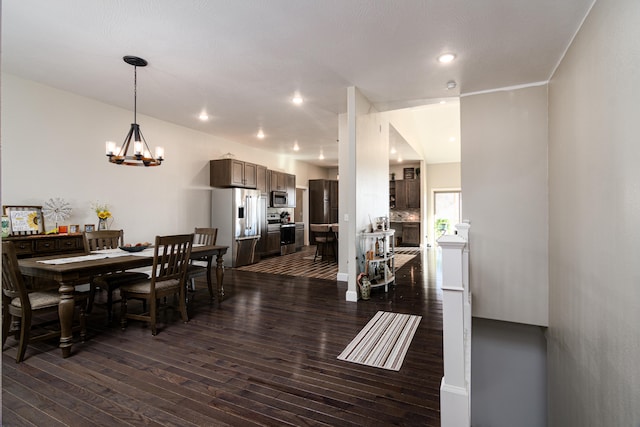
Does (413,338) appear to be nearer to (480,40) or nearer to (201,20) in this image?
(480,40)

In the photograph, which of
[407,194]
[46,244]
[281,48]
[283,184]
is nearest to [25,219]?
[46,244]

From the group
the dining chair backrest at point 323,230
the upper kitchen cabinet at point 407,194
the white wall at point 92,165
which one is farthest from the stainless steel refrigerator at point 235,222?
the upper kitchen cabinet at point 407,194

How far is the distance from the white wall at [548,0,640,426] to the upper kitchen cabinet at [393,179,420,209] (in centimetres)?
720

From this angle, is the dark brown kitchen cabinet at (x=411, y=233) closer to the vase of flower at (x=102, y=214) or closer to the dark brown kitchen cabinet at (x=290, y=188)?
the dark brown kitchen cabinet at (x=290, y=188)

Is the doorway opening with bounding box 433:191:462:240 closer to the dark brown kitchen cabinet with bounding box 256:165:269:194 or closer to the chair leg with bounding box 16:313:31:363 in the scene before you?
the dark brown kitchen cabinet with bounding box 256:165:269:194

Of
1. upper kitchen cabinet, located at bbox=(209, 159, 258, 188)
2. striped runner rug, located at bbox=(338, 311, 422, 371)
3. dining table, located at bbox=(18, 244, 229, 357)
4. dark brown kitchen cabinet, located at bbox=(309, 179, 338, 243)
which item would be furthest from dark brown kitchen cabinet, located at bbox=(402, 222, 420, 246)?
dining table, located at bbox=(18, 244, 229, 357)

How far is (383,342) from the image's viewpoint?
3086mm

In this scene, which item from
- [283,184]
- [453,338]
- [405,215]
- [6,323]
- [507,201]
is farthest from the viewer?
[405,215]

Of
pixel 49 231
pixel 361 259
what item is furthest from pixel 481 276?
pixel 49 231

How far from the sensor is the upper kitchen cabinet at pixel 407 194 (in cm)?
1102

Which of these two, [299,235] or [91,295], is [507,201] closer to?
[91,295]

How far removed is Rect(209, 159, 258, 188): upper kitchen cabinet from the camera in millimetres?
6859

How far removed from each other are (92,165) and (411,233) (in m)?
9.00

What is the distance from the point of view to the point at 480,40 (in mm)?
3324
